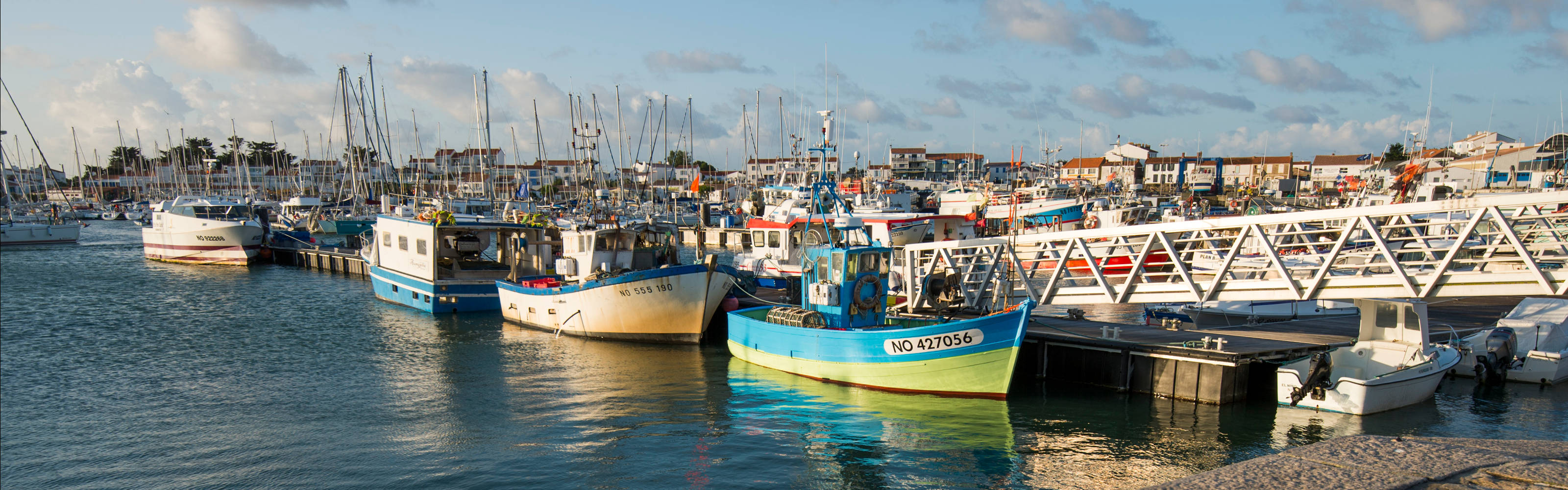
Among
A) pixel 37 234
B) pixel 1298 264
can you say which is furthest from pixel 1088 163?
pixel 37 234

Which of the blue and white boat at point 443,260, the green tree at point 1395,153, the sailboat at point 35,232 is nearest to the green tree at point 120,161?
the sailboat at point 35,232

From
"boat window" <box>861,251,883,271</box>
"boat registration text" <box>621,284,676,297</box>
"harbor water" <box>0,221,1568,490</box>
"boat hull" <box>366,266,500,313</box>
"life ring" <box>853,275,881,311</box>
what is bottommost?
"harbor water" <box>0,221,1568,490</box>

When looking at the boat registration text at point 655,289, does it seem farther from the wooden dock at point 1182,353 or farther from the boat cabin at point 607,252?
the wooden dock at point 1182,353

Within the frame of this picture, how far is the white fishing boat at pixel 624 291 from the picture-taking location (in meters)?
23.5

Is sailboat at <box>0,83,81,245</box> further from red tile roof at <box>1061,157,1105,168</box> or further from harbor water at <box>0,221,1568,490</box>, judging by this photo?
red tile roof at <box>1061,157,1105,168</box>

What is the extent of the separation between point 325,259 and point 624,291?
112 ft

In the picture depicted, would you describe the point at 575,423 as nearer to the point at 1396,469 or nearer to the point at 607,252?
the point at 607,252

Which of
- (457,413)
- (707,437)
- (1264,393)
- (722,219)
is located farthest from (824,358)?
(722,219)

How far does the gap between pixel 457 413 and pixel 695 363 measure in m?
6.50

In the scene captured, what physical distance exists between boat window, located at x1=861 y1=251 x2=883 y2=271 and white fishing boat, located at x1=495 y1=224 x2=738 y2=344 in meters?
5.53

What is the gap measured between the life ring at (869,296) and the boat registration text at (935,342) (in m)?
1.58

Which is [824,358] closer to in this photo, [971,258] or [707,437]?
[707,437]

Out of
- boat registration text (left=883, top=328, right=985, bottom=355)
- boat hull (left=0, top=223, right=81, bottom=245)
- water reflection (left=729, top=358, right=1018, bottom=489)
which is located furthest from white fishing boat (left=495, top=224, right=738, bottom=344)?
boat hull (left=0, top=223, right=81, bottom=245)

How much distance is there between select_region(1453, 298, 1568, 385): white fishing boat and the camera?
58.9 ft
